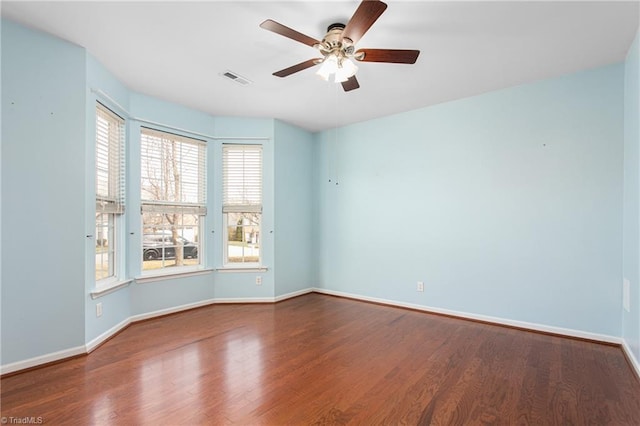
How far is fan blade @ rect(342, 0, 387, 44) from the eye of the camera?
6.05 ft

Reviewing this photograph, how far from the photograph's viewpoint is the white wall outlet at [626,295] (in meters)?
2.81

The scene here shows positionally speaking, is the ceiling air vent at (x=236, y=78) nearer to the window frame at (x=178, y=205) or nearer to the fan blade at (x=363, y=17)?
the window frame at (x=178, y=205)

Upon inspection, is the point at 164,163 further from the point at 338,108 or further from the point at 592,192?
the point at 592,192

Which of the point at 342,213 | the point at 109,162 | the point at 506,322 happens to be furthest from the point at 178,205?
the point at 506,322

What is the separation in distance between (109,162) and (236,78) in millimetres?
1676

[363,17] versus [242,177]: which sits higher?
[363,17]

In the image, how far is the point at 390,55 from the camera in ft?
8.01

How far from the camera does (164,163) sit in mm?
4160

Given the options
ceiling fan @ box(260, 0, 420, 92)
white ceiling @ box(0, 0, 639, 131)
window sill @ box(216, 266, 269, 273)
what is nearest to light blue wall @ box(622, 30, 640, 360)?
white ceiling @ box(0, 0, 639, 131)

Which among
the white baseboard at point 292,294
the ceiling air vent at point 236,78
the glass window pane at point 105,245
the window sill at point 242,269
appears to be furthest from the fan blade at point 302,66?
the white baseboard at point 292,294

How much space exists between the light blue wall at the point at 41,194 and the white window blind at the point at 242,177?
201cm

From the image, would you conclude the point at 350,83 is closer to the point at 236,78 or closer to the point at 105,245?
the point at 236,78

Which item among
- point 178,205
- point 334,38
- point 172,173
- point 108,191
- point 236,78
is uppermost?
point 236,78

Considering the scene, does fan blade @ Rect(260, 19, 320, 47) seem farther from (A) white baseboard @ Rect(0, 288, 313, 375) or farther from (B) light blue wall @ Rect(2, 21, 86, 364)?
(A) white baseboard @ Rect(0, 288, 313, 375)
